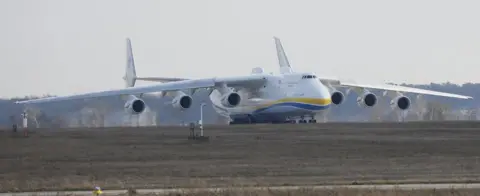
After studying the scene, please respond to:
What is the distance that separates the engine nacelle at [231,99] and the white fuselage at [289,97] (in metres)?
0.64

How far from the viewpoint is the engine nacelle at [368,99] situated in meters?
76.4

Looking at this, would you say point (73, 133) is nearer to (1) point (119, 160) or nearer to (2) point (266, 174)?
(1) point (119, 160)

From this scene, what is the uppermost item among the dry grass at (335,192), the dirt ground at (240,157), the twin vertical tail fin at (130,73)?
the dry grass at (335,192)

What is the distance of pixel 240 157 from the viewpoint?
4047 centimetres

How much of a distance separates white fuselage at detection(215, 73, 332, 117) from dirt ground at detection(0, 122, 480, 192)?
40.8ft

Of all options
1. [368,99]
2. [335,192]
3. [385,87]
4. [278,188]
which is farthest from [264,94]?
[335,192]

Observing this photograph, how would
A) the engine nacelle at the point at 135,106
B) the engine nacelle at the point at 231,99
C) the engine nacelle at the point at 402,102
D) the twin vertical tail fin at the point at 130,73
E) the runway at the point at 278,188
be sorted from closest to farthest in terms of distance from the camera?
the runway at the point at 278,188 → the engine nacelle at the point at 135,106 → the engine nacelle at the point at 231,99 → the engine nacelle at the point at 402,102 → the twin vertical tail fin at the point at 130,73

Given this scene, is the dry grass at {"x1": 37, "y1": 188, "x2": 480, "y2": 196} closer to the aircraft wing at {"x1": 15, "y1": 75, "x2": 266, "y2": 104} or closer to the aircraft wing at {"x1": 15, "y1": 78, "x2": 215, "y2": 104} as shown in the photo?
the aircraft wing at {"x1": 15, "y1": 78, "x2": 215, "y2": 104}

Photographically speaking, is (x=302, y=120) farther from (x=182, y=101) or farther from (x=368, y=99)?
(x=182, y=101)

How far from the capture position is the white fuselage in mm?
69688

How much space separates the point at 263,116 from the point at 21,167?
36738 millimetres

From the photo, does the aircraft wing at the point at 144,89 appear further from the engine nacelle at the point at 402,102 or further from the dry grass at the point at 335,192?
the dry grass at the point at 335,192

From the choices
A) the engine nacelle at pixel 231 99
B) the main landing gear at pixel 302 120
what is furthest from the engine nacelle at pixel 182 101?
the main landing gear at pixel 302 120

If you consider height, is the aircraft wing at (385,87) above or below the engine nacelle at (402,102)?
above
